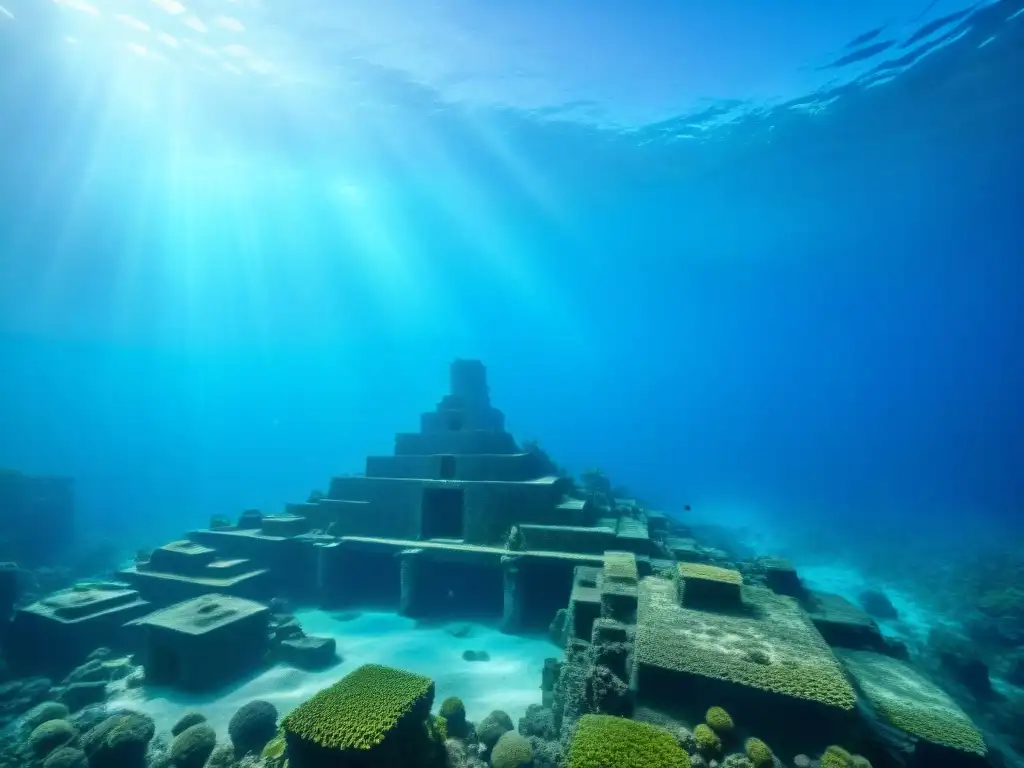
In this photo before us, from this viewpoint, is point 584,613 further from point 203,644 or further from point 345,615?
point 345,615

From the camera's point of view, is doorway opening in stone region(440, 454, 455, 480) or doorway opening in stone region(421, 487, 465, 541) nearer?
doorway opening in stone region(421, 487, 465, 541)

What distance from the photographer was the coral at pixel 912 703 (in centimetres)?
1033

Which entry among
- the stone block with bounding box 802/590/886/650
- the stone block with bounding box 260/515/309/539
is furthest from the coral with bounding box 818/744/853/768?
the stone block with bounding box 260/515/309/539

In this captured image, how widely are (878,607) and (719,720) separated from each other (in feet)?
126

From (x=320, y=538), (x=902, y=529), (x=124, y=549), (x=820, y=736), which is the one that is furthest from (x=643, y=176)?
(x=124, y=549)

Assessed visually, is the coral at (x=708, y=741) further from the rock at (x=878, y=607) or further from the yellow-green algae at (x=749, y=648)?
the rock at (x=878, y=607)

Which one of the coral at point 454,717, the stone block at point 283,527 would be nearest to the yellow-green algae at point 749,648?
the coral at point 454,717

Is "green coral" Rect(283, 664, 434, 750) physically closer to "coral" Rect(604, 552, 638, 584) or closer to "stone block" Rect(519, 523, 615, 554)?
"coral" Rect(604, 552, 638, 584)

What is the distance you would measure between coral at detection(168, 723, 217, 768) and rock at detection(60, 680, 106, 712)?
8043 millimetres

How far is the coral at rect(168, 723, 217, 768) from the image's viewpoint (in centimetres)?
1478

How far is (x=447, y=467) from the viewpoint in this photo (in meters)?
34.0

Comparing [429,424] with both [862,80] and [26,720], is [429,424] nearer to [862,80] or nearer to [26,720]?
[26,720]

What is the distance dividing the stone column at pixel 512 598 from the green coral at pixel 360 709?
12.9 meters

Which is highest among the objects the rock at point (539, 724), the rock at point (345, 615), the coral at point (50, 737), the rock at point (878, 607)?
the rock at point (539, 724)
